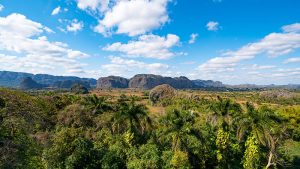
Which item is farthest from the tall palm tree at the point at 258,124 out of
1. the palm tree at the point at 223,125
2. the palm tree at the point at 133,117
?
the palm tree at the point at 133,117

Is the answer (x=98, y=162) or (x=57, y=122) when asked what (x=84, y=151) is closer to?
(x=98, y=162)

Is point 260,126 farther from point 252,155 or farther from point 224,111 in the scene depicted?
point 224,111

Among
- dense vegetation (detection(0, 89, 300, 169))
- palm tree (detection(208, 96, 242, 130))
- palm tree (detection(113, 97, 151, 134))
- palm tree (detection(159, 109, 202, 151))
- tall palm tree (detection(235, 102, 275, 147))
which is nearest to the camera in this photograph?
dense vegetation (detection(0, 89, 300, 169))

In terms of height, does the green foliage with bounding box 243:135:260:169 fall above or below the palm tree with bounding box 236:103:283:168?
below

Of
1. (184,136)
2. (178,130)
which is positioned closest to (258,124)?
(184,136)

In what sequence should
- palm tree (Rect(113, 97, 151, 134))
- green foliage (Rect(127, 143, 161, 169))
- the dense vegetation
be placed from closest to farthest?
the dense vegetation, green foliage (Rect(127, 143, 161, 169)), palm tree (Rect(113, 97, 151, 134))

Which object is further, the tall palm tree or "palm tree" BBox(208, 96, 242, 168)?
"palm tree" BBox(208, 96, 242, 168)

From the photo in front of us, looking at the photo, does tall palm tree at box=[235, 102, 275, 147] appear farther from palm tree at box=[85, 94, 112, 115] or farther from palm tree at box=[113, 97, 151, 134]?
palm tree at box=[85, 94, 112, 115]

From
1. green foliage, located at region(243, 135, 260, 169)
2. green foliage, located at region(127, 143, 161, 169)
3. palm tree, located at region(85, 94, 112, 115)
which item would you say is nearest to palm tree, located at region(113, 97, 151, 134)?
green foliage, located at region(127, 143, 161, 169)

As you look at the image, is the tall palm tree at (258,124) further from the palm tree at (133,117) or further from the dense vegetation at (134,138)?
the palm tree at (133,117)
